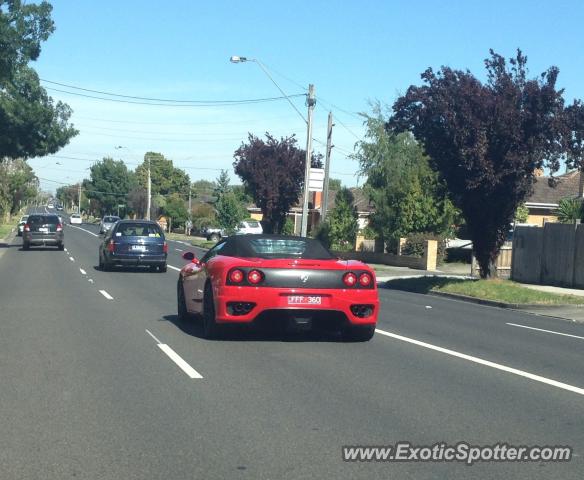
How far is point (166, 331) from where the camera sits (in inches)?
532

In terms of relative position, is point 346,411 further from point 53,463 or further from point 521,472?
point 53,463

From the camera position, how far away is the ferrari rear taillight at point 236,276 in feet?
38.8

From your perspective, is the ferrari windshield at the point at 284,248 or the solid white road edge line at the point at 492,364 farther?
the ferrari windshield at the point at 284,248

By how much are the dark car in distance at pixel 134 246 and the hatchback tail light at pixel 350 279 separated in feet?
57.2

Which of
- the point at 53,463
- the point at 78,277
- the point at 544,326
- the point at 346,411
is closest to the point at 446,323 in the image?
the point at 544,326

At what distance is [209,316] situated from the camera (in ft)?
40.8

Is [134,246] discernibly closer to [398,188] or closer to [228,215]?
[398,188]

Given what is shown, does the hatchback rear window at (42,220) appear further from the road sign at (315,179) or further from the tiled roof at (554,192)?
the tiled roof at (554,192)

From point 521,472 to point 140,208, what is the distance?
110250mm

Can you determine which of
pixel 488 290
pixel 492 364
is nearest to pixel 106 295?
pixel 488 290

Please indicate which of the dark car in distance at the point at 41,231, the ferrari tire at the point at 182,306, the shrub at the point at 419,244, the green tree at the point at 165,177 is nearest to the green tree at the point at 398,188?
the shrub at the point at 419,244

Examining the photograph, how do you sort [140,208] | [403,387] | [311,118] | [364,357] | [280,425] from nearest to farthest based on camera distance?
[280,425], [403,387], [364,357], [311,118], [140,208]

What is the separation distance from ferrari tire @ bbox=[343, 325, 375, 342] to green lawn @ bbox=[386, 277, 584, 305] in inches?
387

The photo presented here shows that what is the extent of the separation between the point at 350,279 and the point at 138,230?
18.1 metres
